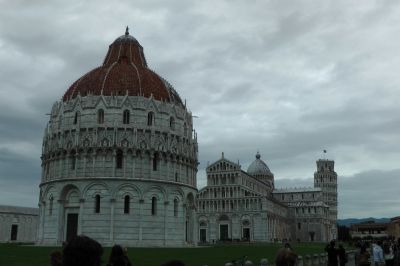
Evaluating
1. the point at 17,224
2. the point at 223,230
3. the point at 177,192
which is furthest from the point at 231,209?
the point at 177,192

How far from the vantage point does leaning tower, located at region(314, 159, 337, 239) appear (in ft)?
488

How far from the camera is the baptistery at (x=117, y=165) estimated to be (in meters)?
50.6

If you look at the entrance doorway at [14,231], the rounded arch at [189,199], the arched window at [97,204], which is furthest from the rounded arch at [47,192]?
the entrance doorway at [14,231]

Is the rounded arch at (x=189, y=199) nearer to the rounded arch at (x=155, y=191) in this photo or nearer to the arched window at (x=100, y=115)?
the rounded arch at (x=155, y=191)

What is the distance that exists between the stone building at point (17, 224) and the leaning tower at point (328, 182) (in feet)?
293

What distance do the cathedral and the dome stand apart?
74355 mm

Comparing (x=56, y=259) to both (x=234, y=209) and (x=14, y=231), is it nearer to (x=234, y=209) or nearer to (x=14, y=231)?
(x=14, y=231)

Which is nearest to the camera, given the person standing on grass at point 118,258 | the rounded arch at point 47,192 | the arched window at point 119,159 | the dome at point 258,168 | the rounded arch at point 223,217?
the person standing on grass at point 118,258

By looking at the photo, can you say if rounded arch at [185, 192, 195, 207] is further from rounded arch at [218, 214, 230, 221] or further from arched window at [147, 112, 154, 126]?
rounded arch at [218, 214, 230, 221]

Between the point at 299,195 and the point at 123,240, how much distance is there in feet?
310

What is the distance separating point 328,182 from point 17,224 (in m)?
96.7

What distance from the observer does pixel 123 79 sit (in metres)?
56.1

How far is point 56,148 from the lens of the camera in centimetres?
5384

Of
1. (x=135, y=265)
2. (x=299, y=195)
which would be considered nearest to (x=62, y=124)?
(x=135, y=265)
